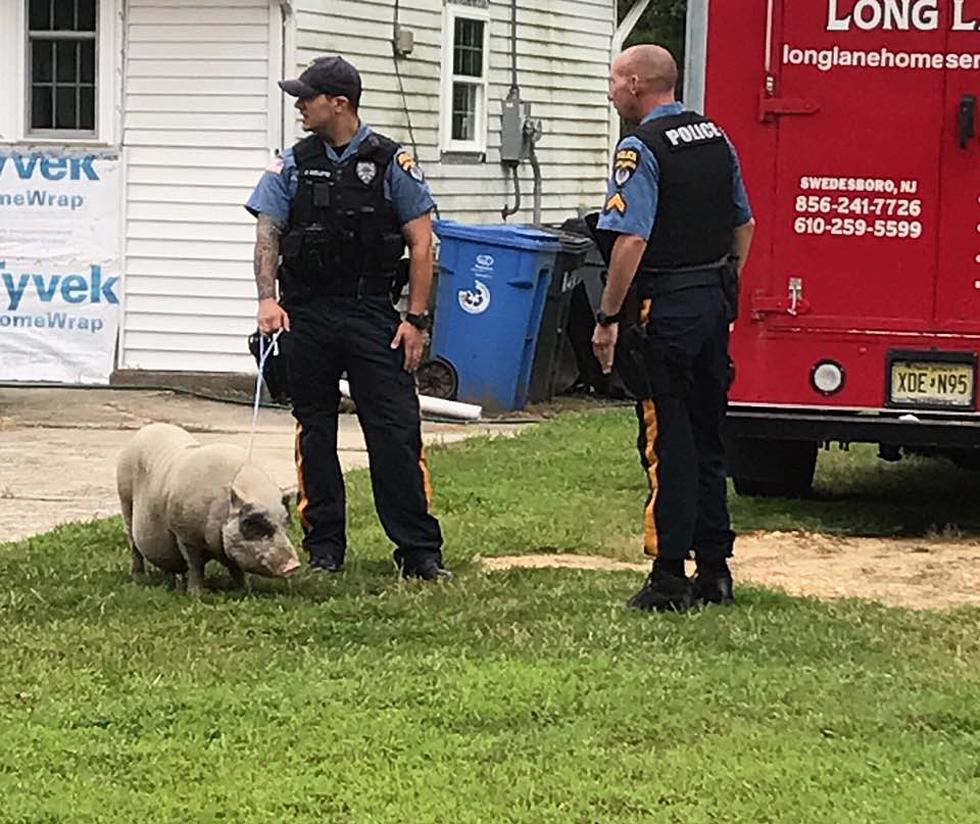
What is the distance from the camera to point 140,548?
7.81 m

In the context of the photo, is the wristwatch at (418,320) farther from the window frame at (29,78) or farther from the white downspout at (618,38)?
the white downspout at (618,38)

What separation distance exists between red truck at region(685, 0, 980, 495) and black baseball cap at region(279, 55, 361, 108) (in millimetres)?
2317

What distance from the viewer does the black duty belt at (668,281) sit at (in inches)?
284

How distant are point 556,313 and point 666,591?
8340 millimetres

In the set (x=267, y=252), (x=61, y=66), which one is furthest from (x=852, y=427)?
(x=61, y=66)

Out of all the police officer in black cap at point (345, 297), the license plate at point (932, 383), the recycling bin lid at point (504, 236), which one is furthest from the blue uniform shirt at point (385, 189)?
the recycling bin lid at point (504, 236)

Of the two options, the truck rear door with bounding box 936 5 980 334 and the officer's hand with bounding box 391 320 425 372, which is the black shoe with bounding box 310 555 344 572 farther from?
the truck rear door with bounding box 936 5 980 334

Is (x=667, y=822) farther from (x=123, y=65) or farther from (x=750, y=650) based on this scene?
(x=123, y=65)

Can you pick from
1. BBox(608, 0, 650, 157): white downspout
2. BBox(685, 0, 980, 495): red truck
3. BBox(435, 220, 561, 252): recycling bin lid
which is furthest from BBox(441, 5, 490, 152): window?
BBox(685, 0, 980, 495): red truck

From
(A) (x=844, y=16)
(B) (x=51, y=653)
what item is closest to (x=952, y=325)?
(A) (x=844, y=16)

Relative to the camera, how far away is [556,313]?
611 inches

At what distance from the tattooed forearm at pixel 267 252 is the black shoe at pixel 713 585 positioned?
1881mm

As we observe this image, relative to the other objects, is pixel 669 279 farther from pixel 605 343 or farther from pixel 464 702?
pixel 464 702

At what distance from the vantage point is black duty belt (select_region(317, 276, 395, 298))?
25.8 ft
